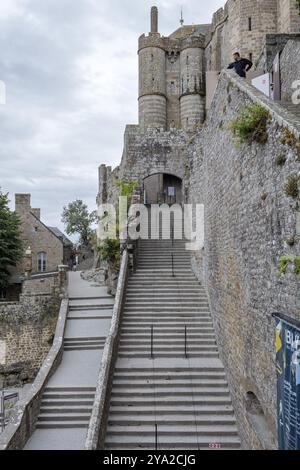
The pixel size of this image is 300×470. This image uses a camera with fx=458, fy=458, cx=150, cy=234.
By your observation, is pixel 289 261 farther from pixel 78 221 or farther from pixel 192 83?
pixel 78 221

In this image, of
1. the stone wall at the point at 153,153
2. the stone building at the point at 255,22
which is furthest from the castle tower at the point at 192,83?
the stone wall at the point at 153,153

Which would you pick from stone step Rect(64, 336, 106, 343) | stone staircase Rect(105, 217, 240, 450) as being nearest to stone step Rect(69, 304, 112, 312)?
stone step Rect(64, 336, 106, 343)

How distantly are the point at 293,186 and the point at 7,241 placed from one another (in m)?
22.4

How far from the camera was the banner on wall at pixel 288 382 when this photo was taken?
5645mm

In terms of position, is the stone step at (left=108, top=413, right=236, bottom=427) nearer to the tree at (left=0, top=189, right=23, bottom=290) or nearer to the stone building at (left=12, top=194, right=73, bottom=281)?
the tree at (left=0, top=189, right=23, bottom=290)

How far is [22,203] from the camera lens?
29812mm

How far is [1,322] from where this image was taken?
60.6 ft

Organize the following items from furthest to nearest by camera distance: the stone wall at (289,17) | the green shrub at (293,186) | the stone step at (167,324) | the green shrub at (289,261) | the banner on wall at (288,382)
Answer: the stone wall at (289,17), the stone step at (167,324), the green shrub at (293,186), the green shrub at (289,261), the banner on wall at (288,382)

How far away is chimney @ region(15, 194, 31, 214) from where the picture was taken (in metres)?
29.7

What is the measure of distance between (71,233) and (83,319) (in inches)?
1147

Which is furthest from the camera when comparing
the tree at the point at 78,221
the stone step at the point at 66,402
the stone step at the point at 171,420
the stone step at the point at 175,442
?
the tree at the point at 78,221

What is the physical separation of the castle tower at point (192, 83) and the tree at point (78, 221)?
52.5 feet

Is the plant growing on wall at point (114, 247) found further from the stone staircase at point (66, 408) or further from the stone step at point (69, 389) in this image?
the stone staircase at point (66, 408)
